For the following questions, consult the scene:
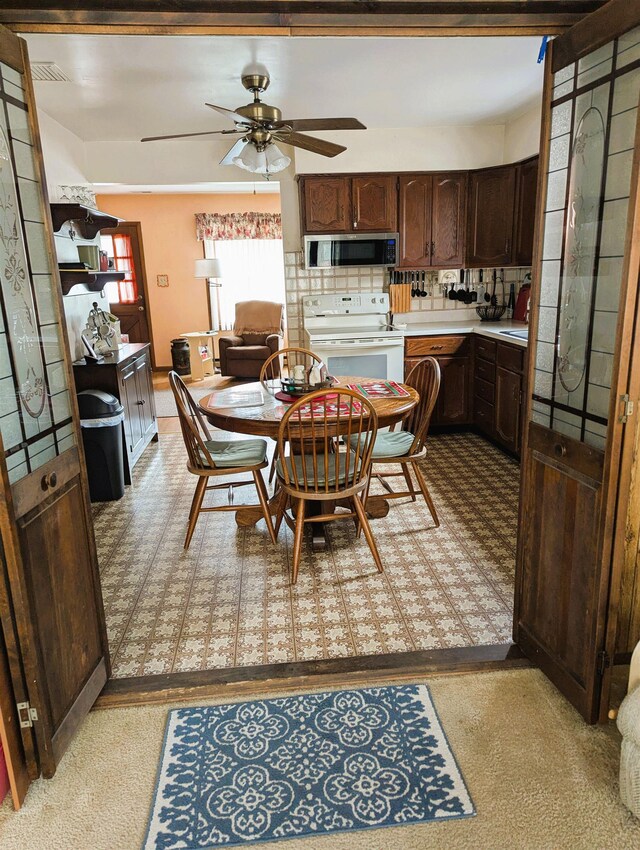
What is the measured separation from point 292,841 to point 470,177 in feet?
16.8

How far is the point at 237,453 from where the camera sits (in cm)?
326

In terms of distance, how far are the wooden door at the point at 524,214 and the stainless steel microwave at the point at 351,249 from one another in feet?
3.33

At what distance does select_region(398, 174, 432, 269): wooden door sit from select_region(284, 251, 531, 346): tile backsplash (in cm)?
35

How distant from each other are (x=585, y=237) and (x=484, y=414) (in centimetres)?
333

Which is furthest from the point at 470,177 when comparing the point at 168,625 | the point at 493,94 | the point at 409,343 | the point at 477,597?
the point at 168,625

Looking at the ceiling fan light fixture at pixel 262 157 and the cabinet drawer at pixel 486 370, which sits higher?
the ceiling fan light fixture at pixel 262 157

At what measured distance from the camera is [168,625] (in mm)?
2527

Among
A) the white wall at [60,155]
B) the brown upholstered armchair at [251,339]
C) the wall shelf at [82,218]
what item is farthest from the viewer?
the brown upholstered armchair at [251,339]

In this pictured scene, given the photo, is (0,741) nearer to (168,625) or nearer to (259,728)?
(259,728)

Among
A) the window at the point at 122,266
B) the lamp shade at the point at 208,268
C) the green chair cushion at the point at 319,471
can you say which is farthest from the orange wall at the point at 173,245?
the green chair cushion at the point at 319,471

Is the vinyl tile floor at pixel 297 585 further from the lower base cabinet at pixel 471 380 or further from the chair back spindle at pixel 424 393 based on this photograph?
the lower base cabinet at pixel 471 380

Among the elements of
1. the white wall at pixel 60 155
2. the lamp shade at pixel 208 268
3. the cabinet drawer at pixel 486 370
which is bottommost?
the cabinet drawer at pixel 486 370

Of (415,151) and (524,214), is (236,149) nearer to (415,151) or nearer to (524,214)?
(415,151)

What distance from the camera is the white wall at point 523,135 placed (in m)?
4.65
